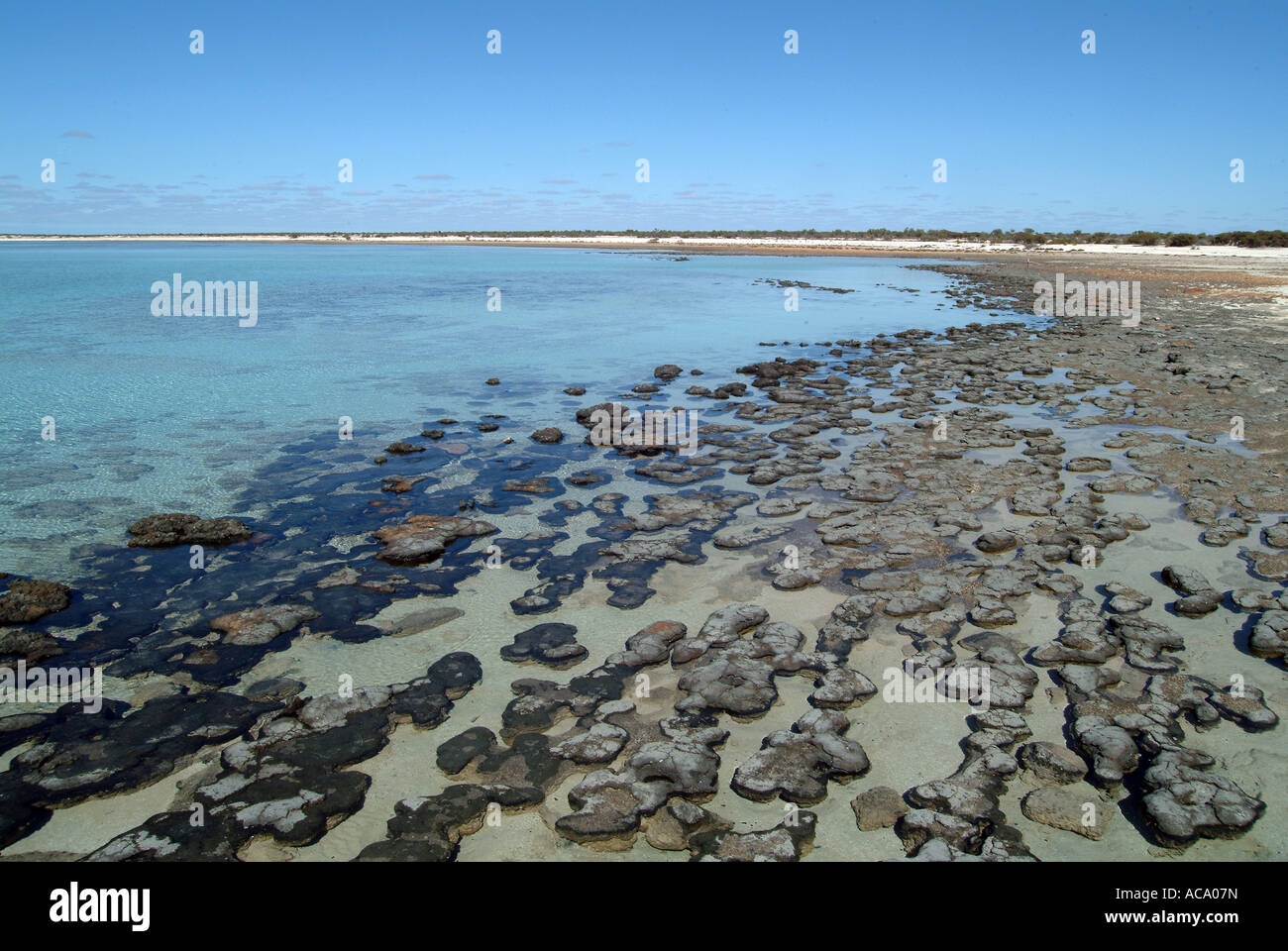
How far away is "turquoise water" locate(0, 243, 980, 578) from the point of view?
31.2 feet

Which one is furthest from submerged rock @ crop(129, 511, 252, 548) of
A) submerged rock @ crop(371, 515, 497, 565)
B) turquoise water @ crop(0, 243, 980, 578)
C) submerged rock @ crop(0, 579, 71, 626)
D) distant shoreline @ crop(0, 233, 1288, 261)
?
distant shoreline @ crop(0, 233, 1288, 261)

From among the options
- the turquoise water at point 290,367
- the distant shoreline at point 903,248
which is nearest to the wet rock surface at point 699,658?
the turquoise water at point 290,367

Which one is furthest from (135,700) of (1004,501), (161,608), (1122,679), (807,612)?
(1004,501)

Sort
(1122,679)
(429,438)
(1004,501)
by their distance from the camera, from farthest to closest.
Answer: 1. (429,438)
2. (1004,501)
3. (1122,679)

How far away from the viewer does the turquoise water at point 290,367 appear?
950 centimetres

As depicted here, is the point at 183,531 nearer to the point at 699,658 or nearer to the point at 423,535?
the point at 423,535

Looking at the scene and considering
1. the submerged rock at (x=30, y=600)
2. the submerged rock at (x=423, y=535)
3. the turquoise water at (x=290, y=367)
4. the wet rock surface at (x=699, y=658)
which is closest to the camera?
the wet rock surface at (x=699, y=658)

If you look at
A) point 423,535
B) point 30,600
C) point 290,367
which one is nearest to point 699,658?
point 423,535

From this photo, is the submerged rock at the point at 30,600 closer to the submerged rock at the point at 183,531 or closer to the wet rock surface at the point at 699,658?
the wet rock surface at the point at 699,658

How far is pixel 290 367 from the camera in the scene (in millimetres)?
18375

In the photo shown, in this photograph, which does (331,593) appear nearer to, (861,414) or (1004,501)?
(1004,501)

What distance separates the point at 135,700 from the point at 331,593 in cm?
178

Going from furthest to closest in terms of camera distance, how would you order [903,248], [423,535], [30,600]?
[903,248] → [423,535] → [30,600]
